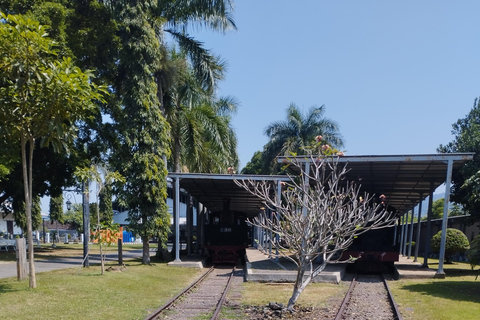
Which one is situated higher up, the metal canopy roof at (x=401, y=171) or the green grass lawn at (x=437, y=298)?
the metal canopy roof at (x=401, y=171)

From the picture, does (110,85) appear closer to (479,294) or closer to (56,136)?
(56,136)

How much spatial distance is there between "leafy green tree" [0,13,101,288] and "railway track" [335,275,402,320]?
7.34 metres

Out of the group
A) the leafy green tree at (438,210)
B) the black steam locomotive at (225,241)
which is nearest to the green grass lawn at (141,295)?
the black steam locomotive at (225,241)

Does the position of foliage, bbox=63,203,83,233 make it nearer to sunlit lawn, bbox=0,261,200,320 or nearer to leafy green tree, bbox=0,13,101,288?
sunlit lawn, bbox=0,261,200,320

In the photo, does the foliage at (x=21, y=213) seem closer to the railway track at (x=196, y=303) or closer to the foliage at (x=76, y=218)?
the foliage at (x=76, y=218)

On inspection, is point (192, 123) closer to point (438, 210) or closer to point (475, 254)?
point (475, 254)

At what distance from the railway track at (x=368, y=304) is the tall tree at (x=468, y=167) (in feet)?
17.1

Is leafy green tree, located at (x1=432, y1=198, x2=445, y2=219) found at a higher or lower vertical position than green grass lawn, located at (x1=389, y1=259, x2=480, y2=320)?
lower

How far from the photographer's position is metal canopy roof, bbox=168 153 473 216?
48.0 ft

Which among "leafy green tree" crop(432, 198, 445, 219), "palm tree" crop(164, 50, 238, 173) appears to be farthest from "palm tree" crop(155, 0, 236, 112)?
"leafy green tree" crop(432, 198, 445, 219)

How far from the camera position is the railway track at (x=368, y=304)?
9195 millimetres

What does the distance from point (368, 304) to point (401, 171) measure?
27.9 ft

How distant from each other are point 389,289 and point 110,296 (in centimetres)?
786

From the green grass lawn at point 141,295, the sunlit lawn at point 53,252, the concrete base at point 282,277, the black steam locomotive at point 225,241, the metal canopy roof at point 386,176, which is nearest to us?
the green grass lawn at point 141,295
